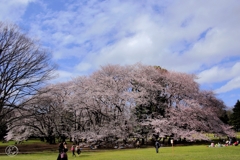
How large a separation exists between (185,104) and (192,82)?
3790 millimetres

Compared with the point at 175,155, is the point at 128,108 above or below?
above

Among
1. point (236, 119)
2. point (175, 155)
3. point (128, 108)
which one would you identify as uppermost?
point (128, 108)

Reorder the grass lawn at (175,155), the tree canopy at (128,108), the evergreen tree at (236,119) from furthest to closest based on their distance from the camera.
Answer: the evergreen tree at (236,119)
the tree canopy at (128,108)
the grass lawn at (175,155)

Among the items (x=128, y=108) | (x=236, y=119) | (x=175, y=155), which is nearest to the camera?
(x=175, y=155)

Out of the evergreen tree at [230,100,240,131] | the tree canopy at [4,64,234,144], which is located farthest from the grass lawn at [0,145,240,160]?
the evergreen tree at [230,100,240,131]

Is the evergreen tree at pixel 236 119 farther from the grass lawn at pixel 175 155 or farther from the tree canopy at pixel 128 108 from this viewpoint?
the grass lawn at pixel 175 155

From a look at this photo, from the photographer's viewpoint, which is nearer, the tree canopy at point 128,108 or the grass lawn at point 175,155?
the grass lawn at point 175,155

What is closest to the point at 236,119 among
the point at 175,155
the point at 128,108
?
the point at 128,108

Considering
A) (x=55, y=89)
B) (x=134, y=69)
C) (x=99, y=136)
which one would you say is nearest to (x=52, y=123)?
(x=55, y=89)

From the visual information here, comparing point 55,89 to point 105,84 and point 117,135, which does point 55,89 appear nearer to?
point 105,84

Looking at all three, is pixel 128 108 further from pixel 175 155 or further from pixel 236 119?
pixel 236 119

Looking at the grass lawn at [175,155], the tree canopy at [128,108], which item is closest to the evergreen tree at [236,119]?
the tree canopy at [128,108]

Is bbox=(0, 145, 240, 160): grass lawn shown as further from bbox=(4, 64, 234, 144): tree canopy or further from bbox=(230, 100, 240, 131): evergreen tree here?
bbox=(230, 100, 240, 131): evergreen tree

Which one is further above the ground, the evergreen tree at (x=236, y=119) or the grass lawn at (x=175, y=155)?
the evergreen tree at (x=236, y=119)
